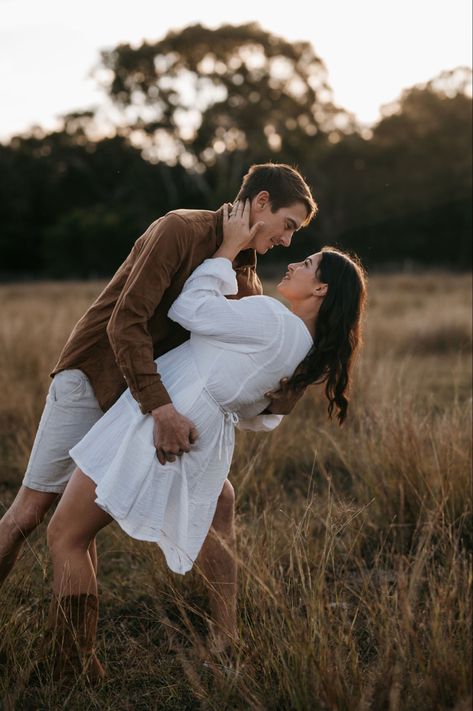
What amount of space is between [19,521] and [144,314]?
0.96 metres

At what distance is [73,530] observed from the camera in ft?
8.84

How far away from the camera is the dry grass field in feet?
7.47

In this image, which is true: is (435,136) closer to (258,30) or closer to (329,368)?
(258,30)

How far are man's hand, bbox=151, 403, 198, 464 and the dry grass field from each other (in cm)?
45

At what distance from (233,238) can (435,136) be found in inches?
1104

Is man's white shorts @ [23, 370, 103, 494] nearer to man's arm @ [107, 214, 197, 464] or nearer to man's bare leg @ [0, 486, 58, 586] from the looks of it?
man's bare leg @ [0, 486, 58, 586]

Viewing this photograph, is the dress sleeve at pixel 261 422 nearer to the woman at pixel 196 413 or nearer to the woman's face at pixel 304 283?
the woman at pixel 196 413

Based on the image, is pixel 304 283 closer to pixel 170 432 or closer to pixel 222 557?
pixel 170 432

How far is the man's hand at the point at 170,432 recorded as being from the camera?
2631 mm

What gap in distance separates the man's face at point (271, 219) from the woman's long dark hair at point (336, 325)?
0.21 m

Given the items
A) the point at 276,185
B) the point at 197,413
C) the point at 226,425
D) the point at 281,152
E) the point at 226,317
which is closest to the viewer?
the point at 226,317

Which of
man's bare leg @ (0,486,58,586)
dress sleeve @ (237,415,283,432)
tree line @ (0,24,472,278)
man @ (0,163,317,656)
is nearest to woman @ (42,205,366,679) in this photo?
man @ (0,163,317,656)

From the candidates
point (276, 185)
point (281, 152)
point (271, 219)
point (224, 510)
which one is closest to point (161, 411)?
point (224, 510)

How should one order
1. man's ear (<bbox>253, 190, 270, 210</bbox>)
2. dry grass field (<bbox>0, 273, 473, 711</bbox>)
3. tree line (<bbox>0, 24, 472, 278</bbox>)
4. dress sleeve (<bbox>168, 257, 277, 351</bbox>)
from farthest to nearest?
tree line (<bbox>0, 24, 472, 278</bbox>), man's ear (<bbox>253, 190, 270, 210</bbox>), dress sleeve (<bbox>168, 257, 277, 351</bbox>), dry grass field (<bbox>0, 273, 473, 711</bbox>)
